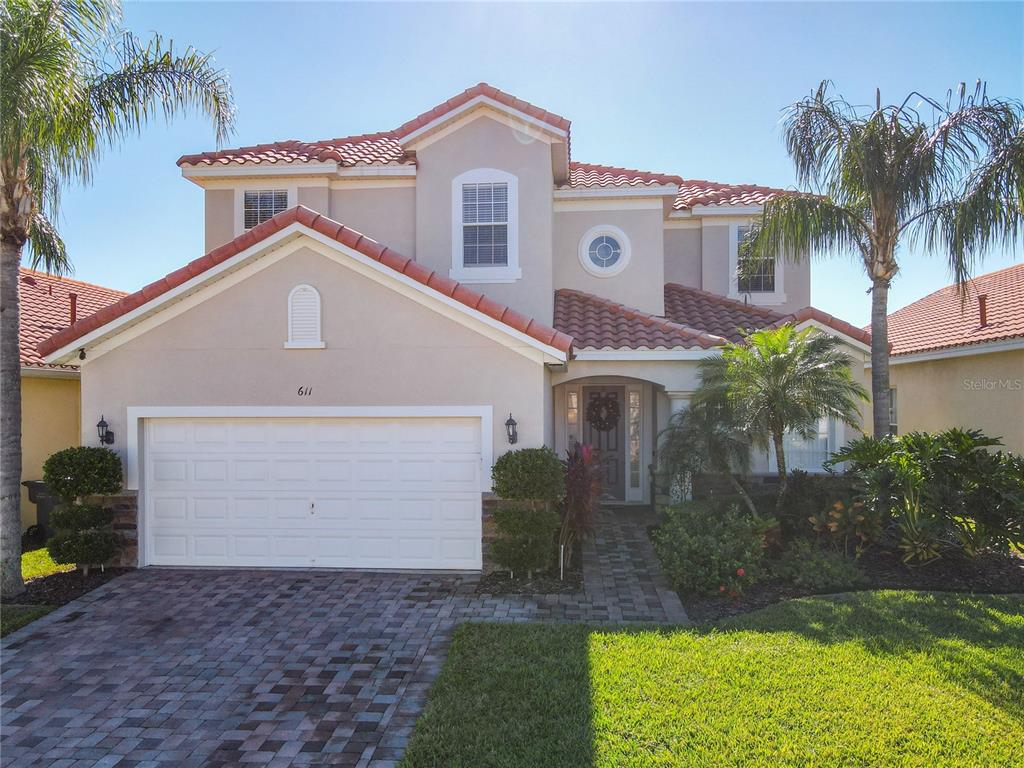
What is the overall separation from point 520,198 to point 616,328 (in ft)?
10.4

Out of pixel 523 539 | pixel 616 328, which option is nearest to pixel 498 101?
pixel 616 328

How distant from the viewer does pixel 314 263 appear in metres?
9.56

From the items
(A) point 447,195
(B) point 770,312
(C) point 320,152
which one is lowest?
(B) point 770,312

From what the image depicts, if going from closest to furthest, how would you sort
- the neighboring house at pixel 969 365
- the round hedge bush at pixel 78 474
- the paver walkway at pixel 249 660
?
the paver walkway at pixel 249 660, the round hedge bush at pixel 78 474, the neighboring house at pixel 969 365

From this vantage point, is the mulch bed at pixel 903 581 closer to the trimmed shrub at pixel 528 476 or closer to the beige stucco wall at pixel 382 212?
the trimmed shrub at pixel 528 476

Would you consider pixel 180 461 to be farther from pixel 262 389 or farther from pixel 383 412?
pixel 383 412

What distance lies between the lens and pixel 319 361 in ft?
31.6

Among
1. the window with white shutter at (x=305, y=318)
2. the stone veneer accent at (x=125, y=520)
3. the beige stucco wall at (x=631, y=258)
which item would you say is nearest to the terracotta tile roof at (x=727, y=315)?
the beige stucco wall at (x=631, y=258)

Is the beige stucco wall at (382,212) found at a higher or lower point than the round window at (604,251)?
higher

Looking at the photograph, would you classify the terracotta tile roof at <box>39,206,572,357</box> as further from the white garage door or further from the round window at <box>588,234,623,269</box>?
the round window at <box>588,234,623,269</box>

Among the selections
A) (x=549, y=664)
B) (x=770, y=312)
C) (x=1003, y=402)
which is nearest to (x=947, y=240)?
(x=770, y=312)

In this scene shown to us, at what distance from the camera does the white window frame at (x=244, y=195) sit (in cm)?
1332

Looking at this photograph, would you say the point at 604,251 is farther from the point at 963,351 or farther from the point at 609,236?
the point at 963,351

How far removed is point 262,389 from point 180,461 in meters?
1.74
